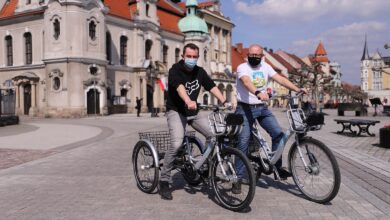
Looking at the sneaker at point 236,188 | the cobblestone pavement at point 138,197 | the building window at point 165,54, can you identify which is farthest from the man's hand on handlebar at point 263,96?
the building window at point 165,54

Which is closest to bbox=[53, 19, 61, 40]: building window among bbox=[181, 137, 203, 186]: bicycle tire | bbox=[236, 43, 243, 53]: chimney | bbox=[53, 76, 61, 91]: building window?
bbox=[53, 76, 61, 91]: building window

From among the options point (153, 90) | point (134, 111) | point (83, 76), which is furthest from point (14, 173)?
point (153, 90)

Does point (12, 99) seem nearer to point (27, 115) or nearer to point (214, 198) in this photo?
point (27, 115)

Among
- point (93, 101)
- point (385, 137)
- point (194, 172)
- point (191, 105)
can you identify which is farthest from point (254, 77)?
point (93, 101)

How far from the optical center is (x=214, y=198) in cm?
527

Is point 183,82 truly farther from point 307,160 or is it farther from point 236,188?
point 307,160

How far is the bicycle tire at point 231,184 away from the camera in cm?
442

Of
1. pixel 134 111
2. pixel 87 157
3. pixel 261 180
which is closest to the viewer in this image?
pixel 261 180

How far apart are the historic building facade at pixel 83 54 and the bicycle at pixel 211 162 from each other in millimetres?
29888

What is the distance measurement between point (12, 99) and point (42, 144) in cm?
1207

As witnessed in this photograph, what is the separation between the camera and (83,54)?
3444 centimetres

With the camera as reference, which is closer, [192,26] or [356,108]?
[356,108]

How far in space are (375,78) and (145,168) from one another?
121 meters

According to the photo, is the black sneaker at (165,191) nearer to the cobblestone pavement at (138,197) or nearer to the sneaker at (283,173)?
the cobblestone pavement at (138,197)
